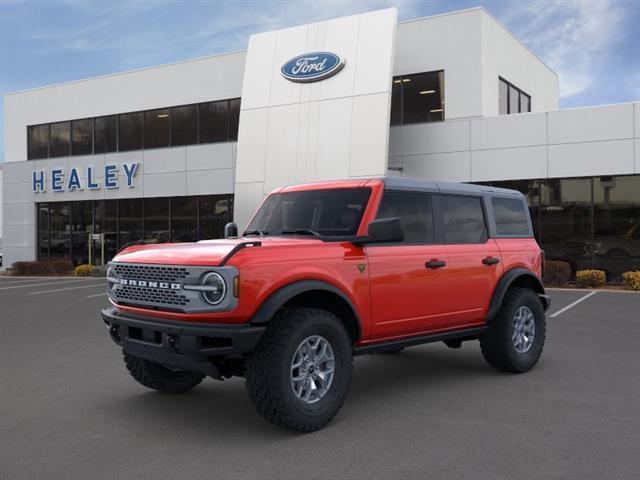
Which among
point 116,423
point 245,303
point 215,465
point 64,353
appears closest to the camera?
point 215,465

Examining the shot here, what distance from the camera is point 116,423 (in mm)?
5082

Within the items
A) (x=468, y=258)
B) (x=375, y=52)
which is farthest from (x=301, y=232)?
(x=375, y=52)

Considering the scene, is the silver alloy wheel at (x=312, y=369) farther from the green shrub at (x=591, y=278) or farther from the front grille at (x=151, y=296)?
the green shrub at (x=591, y=278)

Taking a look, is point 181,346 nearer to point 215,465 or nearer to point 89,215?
point 215,465

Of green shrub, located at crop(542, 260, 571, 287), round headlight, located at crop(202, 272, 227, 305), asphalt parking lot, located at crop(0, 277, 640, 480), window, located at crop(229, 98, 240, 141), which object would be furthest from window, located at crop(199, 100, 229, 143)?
round headlight, located at crop(202, 272, 227, 305)

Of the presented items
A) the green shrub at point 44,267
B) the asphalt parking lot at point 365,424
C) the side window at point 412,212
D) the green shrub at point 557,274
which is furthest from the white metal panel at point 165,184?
the side window at point 412,212

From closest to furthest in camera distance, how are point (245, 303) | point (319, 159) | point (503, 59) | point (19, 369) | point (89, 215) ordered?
point (245, 303)
point (19, 369)
point (319, 159)
point (503, 59)
point (89, 215)

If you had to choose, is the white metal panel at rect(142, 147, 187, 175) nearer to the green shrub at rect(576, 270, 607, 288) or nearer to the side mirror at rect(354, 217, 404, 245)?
the green shrub at rect(576, 270, 607, 288)

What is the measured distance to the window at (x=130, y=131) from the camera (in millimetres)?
25692

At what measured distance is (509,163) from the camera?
61.7 ft

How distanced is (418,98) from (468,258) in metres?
14.6

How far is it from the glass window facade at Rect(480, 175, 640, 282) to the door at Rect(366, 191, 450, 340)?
1364cm

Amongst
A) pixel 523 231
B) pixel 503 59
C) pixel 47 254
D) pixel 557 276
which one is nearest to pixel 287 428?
pixel 523 231

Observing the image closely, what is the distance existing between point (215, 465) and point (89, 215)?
80.9 feet
